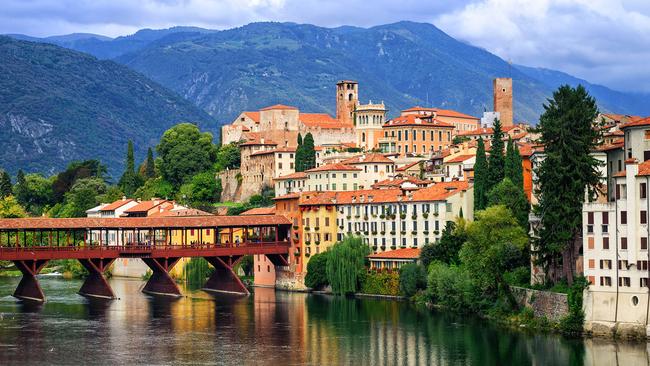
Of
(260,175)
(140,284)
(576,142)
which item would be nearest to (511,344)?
(576,142)

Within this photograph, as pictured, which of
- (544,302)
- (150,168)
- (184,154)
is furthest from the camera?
(150,168)

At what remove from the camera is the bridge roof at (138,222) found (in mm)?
102688

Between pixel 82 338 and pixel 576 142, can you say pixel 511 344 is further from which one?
pixel 82 338

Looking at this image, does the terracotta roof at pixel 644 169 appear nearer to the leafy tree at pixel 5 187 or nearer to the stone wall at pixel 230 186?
the stone wall at pixel 230 186

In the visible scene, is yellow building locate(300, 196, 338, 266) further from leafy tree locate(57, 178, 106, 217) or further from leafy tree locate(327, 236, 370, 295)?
leafy tree locate(57, 178, 106, 217)

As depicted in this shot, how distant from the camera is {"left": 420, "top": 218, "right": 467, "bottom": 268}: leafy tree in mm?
93125

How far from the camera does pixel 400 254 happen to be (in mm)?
100750

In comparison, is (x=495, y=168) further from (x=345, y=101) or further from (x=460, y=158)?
(x=345, y=101)

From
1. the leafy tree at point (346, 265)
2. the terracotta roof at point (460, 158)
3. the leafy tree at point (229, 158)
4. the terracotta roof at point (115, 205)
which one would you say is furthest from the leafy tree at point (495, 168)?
the leafy tree at point (229, 158)

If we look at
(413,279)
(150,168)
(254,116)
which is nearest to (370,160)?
(413,279)

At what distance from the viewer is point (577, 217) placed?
7300 cm

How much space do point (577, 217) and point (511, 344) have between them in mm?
8541

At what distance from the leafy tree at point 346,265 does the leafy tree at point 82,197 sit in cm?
6273

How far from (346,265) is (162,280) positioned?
16.4 m
